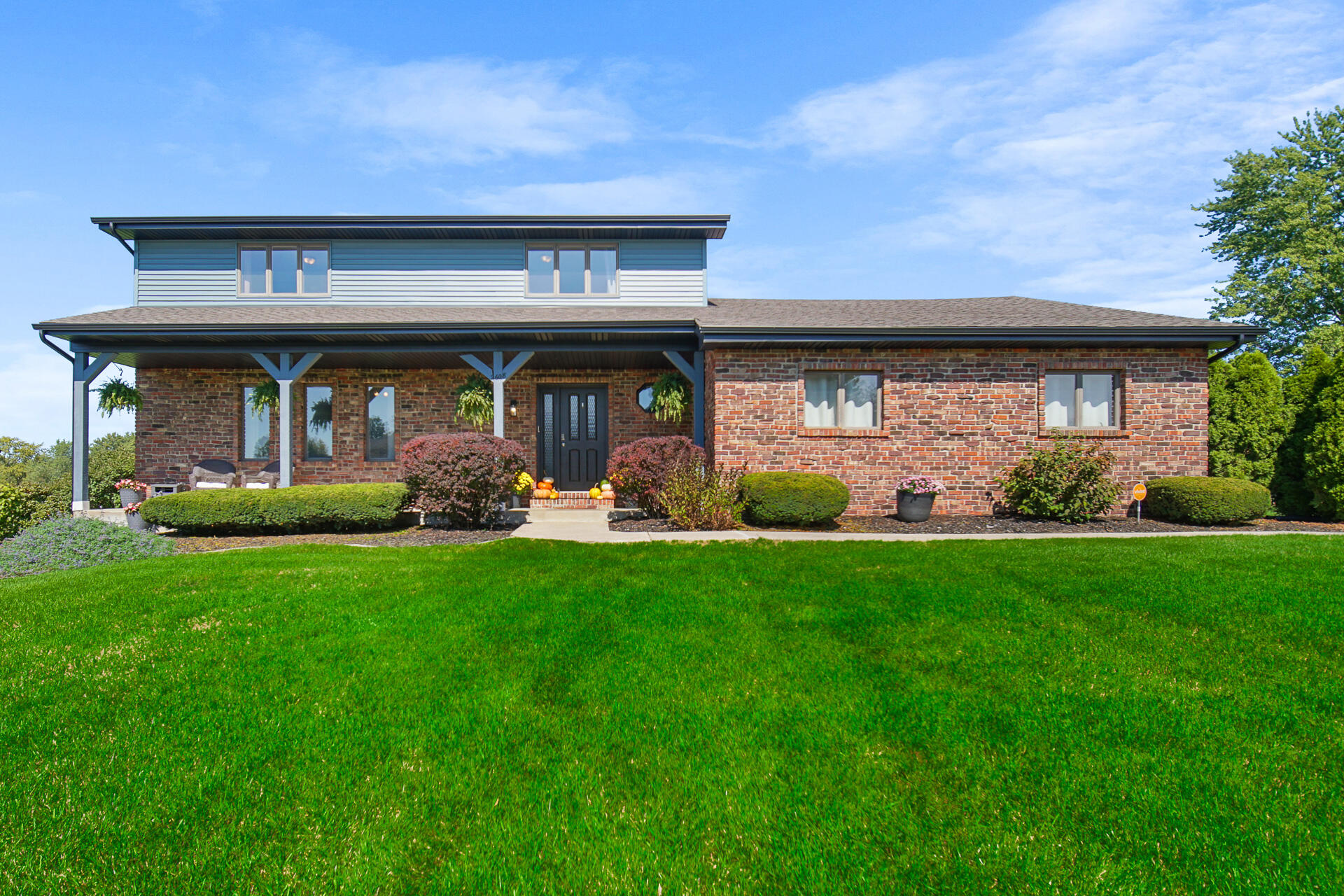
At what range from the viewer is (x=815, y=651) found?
4.15 m

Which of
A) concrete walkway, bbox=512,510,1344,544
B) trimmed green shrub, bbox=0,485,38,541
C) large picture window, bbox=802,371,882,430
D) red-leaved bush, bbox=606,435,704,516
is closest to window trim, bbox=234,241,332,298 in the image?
trimmed green shrub, bbox=0,485,38,541

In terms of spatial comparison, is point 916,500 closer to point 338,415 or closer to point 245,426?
point 338,415

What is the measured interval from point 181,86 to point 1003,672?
35.2ft

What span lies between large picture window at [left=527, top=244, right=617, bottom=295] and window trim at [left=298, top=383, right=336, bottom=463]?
16.0ft

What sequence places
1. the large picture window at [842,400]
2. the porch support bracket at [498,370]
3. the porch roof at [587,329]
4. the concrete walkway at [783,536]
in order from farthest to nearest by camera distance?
the porch support bracket at [498,370]
the large picture window at [842,400]
the porch roof at [587,329]
the concrete walkway at [783,536]

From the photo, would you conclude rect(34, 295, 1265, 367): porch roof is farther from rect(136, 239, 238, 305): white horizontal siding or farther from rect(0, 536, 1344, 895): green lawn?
rect(0, 536, 1344, 895): green lawn

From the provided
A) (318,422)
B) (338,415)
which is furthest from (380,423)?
(318,422)

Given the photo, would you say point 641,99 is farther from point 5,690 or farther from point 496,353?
point 5,690

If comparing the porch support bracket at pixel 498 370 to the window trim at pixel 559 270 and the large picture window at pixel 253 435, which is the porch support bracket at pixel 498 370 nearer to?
the window trim at pixel 559 270

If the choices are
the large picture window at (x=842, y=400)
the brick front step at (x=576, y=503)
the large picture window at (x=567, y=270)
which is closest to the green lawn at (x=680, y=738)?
the large picture window at (x=842, y=400)

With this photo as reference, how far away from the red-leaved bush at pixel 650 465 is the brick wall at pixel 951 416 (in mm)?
739

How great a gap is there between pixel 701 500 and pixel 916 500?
143 inches

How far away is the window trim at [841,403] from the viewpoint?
445 inches

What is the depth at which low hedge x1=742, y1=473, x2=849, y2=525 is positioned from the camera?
32.2 ft
